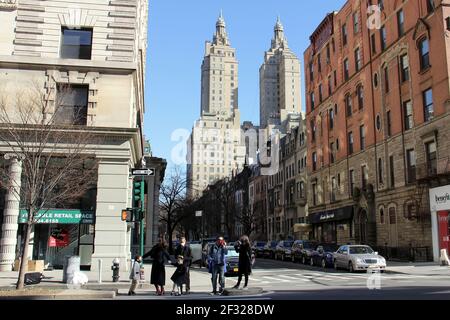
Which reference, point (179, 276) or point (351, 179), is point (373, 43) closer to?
point (351, 179)

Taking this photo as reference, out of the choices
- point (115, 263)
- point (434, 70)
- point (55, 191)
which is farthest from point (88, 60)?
point (434, 70)

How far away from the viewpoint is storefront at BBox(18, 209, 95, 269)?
24.0 m

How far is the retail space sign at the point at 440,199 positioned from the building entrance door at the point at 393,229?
5353 mm

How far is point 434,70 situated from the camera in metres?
31.9

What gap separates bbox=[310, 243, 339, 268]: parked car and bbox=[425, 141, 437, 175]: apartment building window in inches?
328

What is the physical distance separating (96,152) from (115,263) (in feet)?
23.9

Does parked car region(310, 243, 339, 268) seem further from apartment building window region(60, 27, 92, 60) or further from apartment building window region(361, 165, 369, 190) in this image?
apartment building window region(60, 27, 92, 60)

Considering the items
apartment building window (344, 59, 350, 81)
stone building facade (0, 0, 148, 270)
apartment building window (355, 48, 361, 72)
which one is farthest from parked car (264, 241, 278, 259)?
stone building facade (0, 0, 148, 270)

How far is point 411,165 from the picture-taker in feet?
114

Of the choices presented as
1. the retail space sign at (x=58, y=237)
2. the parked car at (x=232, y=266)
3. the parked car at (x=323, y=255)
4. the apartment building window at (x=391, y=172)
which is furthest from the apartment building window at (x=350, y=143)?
the retail space sign at (x=58, y=237)

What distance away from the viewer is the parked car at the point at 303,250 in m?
34.9

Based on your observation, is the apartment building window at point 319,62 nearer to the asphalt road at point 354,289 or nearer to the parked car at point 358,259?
the parked car at point 358,259
